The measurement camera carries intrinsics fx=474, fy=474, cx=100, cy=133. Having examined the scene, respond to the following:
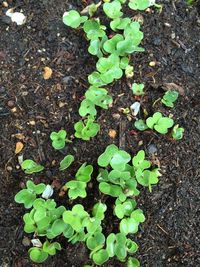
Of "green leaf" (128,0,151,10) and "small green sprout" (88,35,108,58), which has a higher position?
"green leaf" (128,0,151,10)

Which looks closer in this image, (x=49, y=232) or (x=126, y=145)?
(x=49, y=232)

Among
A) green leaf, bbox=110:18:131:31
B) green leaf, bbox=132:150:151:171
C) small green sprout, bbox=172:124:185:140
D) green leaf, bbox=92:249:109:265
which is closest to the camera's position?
green leaf, bbox=92:249:109:265

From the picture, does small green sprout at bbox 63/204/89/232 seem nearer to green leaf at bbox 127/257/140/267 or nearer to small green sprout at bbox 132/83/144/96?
green leaf at bbox 127/257/140/267

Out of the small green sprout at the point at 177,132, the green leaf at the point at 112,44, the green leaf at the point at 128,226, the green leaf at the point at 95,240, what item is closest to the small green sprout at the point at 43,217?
the green leaf at the point at 95,240

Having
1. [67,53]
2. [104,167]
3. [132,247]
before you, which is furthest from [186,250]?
[67,53]

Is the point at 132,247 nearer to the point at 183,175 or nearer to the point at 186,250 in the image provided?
the point at 186,250

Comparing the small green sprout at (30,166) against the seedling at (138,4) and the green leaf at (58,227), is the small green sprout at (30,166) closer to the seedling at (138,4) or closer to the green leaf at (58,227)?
the green leaf at (58,227)

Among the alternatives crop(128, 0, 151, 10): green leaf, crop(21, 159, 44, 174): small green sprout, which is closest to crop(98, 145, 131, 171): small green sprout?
crop(21, 159, 44, 174): small green sprout
